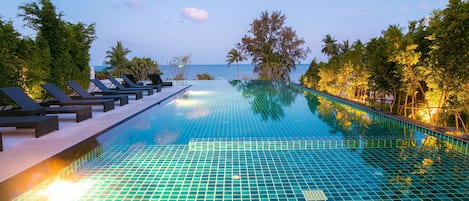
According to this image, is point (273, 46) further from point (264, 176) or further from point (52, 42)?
point (264, 176)

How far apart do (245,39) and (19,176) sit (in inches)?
912

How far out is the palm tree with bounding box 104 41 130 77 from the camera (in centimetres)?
2641

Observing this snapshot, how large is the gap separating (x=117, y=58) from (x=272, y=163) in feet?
79.8

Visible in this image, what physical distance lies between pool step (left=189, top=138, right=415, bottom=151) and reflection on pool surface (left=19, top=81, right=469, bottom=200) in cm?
1

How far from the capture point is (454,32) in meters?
4.95

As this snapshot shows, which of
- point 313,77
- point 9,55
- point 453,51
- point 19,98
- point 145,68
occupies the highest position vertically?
point 145,68

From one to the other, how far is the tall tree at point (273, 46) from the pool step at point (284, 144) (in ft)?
64.4

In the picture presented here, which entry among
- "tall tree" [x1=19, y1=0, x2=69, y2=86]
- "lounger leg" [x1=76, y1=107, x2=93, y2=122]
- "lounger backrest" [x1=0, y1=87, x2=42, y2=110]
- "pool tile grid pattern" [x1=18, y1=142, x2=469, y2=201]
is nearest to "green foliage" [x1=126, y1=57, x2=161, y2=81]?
"tall tree" [x1=19, y1=0, x2=69, y2=86]

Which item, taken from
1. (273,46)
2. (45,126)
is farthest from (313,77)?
(45,126)

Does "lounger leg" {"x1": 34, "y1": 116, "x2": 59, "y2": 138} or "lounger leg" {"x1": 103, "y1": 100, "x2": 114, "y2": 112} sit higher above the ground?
"lounger leg" {"x1": 103, "y1": 100, "x2": 114, "y2": 112}

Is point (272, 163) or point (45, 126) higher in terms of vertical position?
point (45, 126)

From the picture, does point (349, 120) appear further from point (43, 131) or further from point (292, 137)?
point (43, 131)

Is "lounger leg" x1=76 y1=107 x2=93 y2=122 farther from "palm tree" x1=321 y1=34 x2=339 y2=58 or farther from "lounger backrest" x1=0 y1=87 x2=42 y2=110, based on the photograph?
"palm tree" x1=321 y1=34 x2=339 y2=58

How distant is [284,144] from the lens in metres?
5.22
